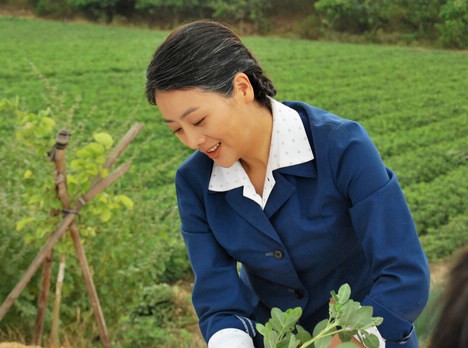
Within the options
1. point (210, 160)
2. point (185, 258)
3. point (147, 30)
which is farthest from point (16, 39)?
point (210, 160)

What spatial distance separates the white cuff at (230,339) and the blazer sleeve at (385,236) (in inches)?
10.3

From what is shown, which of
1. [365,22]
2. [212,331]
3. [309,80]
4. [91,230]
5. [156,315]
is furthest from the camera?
[365,22]

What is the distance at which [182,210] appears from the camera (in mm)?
1844

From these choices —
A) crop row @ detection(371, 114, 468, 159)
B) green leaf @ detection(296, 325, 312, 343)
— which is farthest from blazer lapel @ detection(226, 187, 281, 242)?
crop row @ detection(371, 114, 468, 159)

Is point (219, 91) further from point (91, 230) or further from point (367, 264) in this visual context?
point (91, 230)

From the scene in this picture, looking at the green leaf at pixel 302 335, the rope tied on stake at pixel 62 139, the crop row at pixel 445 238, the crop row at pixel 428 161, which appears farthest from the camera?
the crop row at pixel 428 161

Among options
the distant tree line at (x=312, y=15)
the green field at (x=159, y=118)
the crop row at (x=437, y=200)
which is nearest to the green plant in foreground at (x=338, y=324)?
the green field at (x=159, y=118)

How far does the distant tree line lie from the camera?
16791 millimetres

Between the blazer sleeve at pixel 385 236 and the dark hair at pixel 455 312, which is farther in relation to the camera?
the blazer sleeve at pixel 385 236

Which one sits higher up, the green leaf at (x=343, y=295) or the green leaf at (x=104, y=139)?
the green leaf at (x=343, y=295)

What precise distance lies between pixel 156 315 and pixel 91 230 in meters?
1.46

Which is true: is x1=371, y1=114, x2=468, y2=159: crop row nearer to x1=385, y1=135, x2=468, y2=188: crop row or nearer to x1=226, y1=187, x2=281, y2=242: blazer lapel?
x1=385, y1=135, x2=468, y2=188: crop row

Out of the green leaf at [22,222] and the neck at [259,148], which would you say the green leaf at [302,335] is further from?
the green leaf at [22,222]

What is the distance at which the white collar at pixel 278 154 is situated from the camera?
1.73 metres
